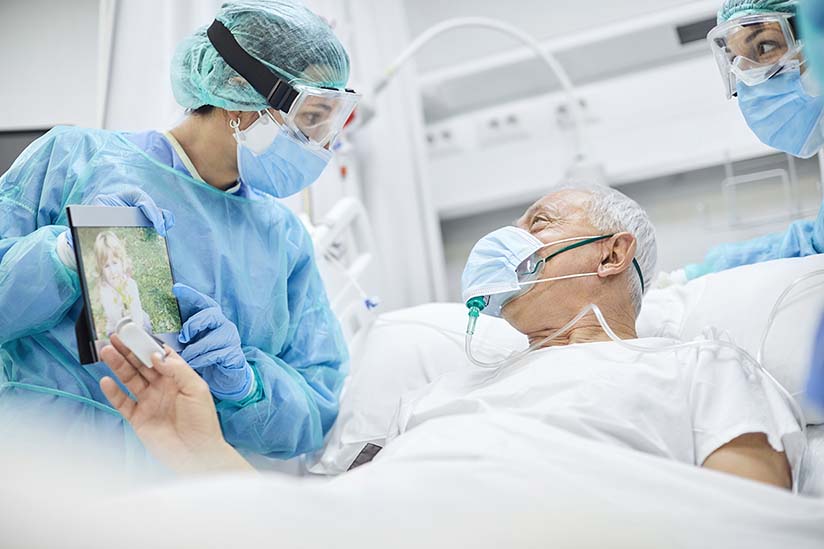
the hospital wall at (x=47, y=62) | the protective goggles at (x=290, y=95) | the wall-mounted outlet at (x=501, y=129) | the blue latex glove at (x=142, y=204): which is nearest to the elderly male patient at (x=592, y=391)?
the blue latex glove at (x=142, y=204)

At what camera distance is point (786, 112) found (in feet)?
4.95

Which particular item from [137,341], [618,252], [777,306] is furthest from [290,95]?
[777,306]

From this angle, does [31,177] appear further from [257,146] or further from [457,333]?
[457,333]

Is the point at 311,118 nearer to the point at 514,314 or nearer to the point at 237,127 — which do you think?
the point at 237,127

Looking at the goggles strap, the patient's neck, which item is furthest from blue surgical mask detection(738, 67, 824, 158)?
the goggles strap

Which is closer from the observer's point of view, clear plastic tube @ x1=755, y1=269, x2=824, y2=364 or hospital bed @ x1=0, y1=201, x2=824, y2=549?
hospital bed @ x1=0, y1=201, x2=824, y2=549

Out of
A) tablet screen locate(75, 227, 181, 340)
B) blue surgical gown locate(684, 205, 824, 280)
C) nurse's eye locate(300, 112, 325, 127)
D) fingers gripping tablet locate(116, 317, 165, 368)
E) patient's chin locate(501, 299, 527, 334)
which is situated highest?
nurse's eye locate(300, 112, 325, 127)

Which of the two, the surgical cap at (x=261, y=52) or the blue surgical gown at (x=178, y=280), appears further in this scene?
the surgical cap at (x=261, y=52)

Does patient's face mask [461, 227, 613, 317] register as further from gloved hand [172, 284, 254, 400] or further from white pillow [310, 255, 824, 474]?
gloved hand [172, 284, 254, 400]

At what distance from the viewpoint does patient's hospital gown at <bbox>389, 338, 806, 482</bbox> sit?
122 cm

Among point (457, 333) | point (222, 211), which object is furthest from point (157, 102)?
point (457, 333)

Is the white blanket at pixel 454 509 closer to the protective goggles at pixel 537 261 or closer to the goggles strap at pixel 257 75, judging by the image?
the protective goggles at pixel 537 261

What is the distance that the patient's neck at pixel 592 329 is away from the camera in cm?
157

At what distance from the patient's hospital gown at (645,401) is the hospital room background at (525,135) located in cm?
108
